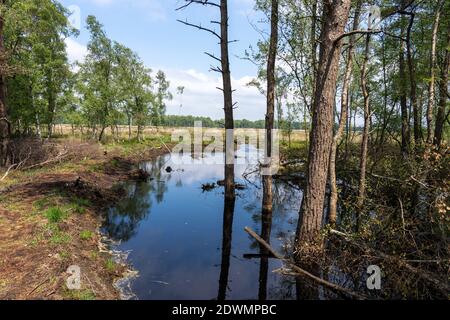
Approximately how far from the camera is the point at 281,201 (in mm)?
15688

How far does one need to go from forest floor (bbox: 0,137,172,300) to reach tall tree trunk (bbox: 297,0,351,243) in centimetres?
486

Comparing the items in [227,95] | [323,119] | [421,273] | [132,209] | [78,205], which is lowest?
[132,209]

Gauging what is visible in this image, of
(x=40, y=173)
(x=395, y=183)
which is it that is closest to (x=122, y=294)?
(x=395, y=183)

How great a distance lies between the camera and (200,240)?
10227mm

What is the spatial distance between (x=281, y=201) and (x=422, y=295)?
10.1 metres

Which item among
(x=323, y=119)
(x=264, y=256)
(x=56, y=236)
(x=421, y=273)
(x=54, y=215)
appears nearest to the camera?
(x=421, y=273)

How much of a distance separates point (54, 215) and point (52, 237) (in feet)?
5.53

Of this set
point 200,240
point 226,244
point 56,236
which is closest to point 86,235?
point 56,236

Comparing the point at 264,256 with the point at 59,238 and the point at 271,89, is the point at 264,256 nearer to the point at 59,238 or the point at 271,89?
the point at 59,238

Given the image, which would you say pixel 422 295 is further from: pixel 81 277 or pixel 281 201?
pixel 281 201

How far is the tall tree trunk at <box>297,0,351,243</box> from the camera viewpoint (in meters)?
7.25

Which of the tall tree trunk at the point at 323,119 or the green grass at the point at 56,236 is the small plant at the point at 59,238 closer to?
the green grass at the point at 56,236

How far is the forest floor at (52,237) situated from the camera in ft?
18.9

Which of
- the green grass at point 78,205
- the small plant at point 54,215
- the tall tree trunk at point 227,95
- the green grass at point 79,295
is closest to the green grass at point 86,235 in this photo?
the small plant at point 54,215
